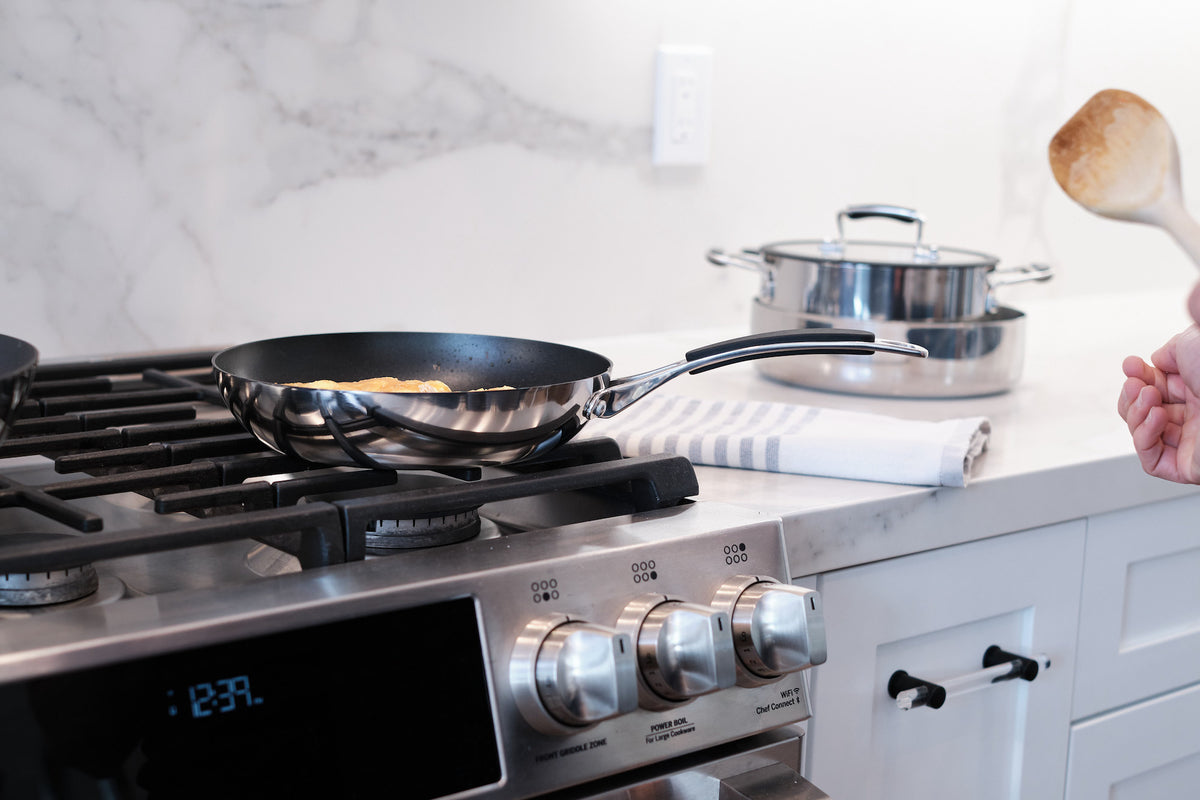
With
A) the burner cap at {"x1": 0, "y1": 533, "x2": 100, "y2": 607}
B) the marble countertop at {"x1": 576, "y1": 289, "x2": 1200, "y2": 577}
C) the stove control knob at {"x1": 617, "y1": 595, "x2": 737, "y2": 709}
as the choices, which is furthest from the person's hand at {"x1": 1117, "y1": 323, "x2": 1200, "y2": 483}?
the burner cap at {"x1": 0, "y1": 533, "x2": 100, "y2": 607}

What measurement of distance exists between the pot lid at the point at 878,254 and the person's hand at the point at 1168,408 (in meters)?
0.34

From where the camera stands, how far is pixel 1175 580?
1.12m

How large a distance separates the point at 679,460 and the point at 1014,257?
1.39 meters

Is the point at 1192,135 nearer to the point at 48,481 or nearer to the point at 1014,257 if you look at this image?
the point at 1014,257

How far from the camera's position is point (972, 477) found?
93cm

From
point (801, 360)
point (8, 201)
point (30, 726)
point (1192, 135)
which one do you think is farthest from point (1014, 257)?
point (30, 726)

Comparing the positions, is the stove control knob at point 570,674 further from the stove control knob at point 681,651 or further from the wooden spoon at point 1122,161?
the wooden spoon at point 1122,161

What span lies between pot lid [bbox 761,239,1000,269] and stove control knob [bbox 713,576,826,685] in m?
0.67

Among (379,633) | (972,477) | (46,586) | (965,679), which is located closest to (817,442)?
(972,477)

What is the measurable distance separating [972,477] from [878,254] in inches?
19.7

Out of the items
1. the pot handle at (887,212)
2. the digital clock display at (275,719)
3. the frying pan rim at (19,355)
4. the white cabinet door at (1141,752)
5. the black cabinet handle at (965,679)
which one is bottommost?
the white cabinet door at (1141,752)

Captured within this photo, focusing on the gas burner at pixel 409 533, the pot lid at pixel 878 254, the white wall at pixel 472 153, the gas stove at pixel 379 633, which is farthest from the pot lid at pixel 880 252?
the gas burner at pixel 409 533

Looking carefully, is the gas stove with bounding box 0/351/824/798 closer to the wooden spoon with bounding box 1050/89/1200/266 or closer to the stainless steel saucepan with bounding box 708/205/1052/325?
the wooden spoon with bounding box 1050/89/1200/266

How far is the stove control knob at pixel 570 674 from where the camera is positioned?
59 centimetres
